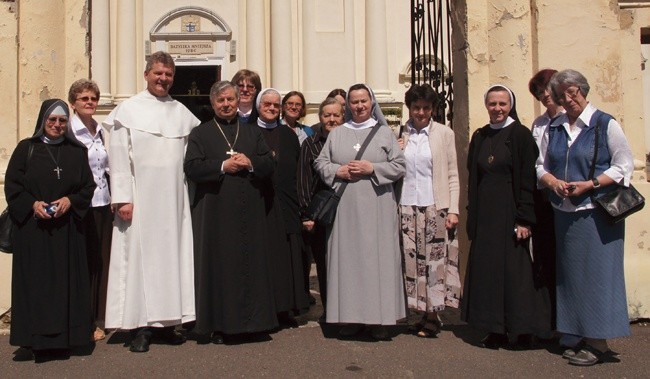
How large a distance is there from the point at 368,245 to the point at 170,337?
5.11 ft

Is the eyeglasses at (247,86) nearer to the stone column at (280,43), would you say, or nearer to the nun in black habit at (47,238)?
the nun in black habit at (47,238)

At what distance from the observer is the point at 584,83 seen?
15.6ft

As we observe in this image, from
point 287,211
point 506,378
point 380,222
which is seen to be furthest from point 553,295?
point 287,211

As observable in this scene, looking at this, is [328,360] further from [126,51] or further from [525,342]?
[126,51]

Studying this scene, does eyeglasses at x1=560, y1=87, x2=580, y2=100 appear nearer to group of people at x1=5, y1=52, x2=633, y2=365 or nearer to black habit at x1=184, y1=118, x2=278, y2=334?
group of people at x1=5, y1=52, x2=633, y2=365

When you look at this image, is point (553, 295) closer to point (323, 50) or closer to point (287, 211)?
point (287, 211)

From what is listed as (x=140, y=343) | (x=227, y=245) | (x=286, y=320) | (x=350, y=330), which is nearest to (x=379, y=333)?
(x=350, y=330)

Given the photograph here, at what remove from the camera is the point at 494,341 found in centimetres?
514

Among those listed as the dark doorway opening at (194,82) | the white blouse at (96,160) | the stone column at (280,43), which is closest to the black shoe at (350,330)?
the white blouse at (96,160)

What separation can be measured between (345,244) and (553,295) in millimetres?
1475

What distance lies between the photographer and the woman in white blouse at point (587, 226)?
4.66m

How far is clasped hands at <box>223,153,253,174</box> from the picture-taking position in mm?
5109

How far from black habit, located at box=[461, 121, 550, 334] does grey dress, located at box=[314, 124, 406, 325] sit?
574mm

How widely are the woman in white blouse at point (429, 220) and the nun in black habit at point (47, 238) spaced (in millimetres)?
2277
